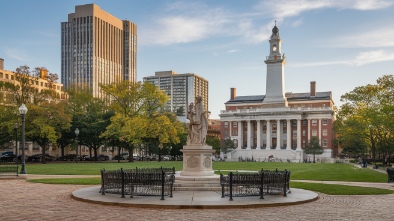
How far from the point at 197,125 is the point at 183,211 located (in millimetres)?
7987

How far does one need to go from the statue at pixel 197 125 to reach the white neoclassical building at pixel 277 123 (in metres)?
91.7

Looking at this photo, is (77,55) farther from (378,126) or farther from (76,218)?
(76,218)

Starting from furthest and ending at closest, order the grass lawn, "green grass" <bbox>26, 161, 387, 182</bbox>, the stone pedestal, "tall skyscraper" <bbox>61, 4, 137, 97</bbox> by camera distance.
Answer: "tall skyscraper" <bbox>61, 4, 137, 97</bbox> < "green grass" <bbox>26, 161, 387, 182</bbox> < the grass lawn < the stone pedestal

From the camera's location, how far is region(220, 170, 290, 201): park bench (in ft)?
58.1

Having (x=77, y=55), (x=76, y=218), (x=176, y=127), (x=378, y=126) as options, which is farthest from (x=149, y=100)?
(x=77, y=55)

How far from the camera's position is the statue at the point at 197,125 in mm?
22094

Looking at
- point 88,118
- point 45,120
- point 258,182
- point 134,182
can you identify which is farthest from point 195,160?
point 88,118

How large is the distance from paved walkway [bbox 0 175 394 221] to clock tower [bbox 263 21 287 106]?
10589 centimetres

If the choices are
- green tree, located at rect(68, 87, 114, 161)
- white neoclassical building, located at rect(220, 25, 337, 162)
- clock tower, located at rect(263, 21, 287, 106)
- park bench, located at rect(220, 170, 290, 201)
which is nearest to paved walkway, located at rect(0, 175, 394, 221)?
park bench, located at rect(220, 170, 290, 201)

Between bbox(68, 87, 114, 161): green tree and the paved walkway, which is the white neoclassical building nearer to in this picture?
bbox(68, 87, 114, 161): green tree

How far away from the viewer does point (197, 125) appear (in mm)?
22234

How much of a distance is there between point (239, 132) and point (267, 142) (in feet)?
31.8

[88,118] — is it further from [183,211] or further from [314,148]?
[183,211]

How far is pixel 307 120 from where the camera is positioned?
394 ft
